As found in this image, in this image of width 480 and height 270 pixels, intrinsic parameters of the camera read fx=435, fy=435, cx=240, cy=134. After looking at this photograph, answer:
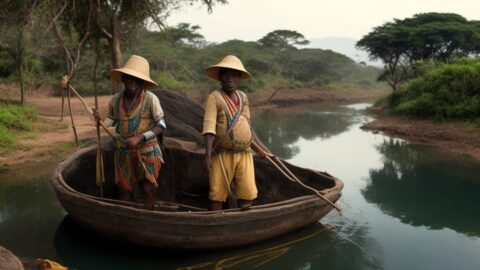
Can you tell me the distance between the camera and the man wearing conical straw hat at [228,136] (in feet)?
12.3

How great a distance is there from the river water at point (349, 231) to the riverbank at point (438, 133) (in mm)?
1650

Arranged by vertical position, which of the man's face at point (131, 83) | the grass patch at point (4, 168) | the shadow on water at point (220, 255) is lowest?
the shadow on water at point (220, 255)

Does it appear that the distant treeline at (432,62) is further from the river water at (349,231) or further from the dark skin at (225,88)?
the dark skin at (225,88)

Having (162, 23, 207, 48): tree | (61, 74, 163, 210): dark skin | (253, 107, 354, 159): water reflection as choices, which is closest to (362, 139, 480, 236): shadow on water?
(253, 107, 354, 159): water reflection

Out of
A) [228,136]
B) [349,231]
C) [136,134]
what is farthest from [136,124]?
[349,231]

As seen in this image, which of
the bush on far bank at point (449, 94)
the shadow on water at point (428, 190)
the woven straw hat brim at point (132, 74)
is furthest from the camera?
the bush on far bank at point (449, 94)

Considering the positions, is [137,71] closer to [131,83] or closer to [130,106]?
[131,83]

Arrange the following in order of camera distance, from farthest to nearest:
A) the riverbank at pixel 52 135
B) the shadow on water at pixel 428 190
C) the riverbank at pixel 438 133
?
the riverbank at pixel 438 133 < the riverbank at pixel 52 135 < the shadow on water at pixel 428 190

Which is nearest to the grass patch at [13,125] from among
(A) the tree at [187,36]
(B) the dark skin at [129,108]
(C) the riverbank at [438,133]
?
(B) the dark skin at [129,108]

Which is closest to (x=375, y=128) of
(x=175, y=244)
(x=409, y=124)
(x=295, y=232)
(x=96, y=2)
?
(x=409, y=124)

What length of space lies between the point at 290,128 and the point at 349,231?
34.0 ft

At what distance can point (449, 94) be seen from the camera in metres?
12.7

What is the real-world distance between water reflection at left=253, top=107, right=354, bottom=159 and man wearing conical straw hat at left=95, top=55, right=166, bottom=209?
18.3ft

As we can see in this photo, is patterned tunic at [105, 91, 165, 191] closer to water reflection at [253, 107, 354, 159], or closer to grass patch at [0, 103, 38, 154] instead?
grass patch at [0, 103, 38, 154]
